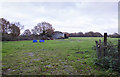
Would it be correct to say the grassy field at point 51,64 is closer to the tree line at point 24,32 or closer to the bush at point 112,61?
the bush at point 112,61

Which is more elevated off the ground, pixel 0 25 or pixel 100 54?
pixel 0 25

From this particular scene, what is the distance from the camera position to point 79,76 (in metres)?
2.42

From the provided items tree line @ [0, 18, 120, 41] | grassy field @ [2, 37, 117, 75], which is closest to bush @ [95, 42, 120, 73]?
grassy field @ [2, 37, 117, 75]

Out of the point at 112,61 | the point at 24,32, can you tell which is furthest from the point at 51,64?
the point at 24,32

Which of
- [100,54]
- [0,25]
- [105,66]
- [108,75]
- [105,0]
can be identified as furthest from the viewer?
[0,25]

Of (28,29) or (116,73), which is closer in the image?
(116,73)

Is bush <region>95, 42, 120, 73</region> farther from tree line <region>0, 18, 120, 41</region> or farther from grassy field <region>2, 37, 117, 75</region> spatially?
tree line <region>0, 18, 120, 41</region>

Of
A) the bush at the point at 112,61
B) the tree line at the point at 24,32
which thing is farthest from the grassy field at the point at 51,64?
the tree line at the point at 24,32

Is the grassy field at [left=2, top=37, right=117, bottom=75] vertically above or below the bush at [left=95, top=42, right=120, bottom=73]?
below

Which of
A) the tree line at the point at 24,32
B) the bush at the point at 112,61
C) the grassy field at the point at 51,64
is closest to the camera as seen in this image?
the bush at the point at 112,61

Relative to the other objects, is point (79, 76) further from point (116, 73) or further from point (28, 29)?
point (28, 29)

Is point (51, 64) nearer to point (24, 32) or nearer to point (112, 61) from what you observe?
point (112, 61)

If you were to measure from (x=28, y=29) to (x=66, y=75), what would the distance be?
1464 inches

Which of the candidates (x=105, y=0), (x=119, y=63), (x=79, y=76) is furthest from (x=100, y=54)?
(x=105, y=0)
